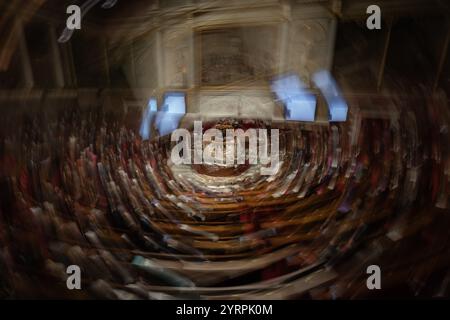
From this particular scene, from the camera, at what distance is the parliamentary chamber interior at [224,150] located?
4.66 ft

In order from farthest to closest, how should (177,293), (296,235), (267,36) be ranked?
(267,36) < (296,235) < (177,293)

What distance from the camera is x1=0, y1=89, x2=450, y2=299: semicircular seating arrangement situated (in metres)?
1.37

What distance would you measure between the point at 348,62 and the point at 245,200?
1.42 meters

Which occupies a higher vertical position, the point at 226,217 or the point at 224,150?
the point at 224,150

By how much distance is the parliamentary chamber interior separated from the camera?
1420 millimetres

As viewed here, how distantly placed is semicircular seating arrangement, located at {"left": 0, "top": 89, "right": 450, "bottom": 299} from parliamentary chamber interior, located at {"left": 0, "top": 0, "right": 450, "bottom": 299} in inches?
0.4

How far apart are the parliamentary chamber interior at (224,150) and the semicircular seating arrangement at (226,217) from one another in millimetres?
10

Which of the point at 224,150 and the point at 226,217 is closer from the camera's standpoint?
the point at 226,217

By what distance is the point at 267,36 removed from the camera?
7.57 feet

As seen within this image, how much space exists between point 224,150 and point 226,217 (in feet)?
A: 3.40

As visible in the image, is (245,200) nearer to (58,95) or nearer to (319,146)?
(319,146)

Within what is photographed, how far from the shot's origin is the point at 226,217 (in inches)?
74.8

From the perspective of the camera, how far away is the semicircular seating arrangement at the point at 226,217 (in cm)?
137

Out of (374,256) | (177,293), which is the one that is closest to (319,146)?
(374,256)
